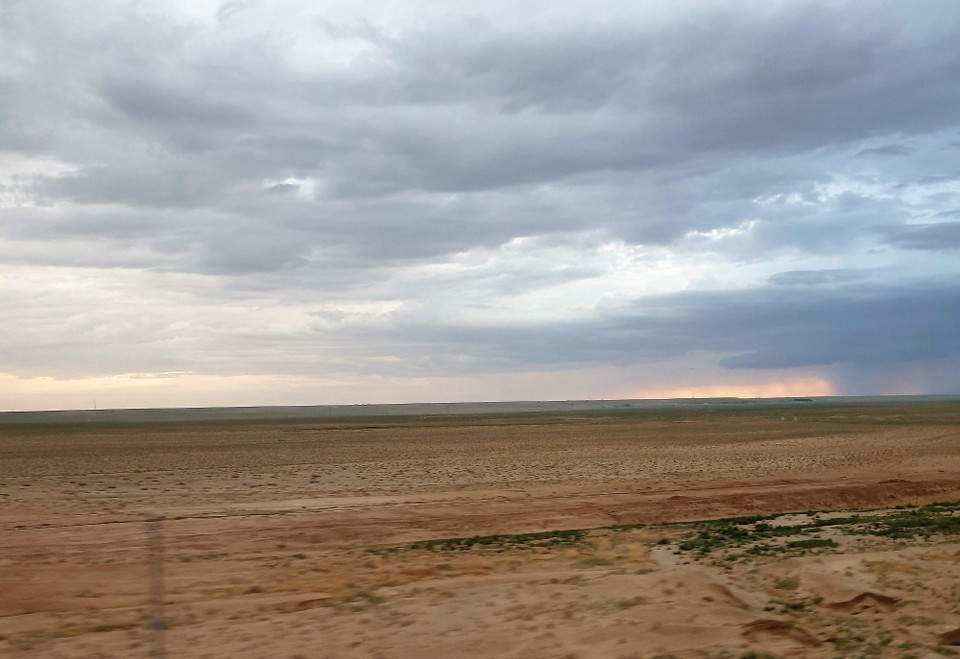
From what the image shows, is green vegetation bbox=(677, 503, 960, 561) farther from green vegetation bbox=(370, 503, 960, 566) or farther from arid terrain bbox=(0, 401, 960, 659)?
arid terrain bbox=(0, 401, 960, 659)

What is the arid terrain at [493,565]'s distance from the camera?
10938mm

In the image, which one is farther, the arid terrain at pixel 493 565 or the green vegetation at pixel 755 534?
the green vegetation at pixel 755 534

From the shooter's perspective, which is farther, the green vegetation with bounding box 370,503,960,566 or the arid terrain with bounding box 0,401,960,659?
the green vegetation with bounding box 370,503,960,566

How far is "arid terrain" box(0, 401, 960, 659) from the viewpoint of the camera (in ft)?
35.9

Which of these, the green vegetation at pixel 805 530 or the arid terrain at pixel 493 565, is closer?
the arid terrain at pixel 493 565

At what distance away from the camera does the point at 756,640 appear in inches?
422

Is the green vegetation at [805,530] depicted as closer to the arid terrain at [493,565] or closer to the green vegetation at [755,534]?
the green vegetation at [755,534]

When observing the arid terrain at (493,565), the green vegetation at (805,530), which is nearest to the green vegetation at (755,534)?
the green vegetation at (805,530)

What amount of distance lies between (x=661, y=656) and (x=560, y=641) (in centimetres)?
129

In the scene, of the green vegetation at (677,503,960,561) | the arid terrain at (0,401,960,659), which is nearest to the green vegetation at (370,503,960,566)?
the green vegetation at (677,503,960,561)

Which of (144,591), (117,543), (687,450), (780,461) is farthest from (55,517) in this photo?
(687,450)

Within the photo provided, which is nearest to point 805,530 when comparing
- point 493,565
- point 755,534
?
point 755,534

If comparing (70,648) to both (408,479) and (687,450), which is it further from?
(687,450)

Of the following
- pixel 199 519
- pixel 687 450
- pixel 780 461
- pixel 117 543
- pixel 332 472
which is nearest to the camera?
pixel 117 543
